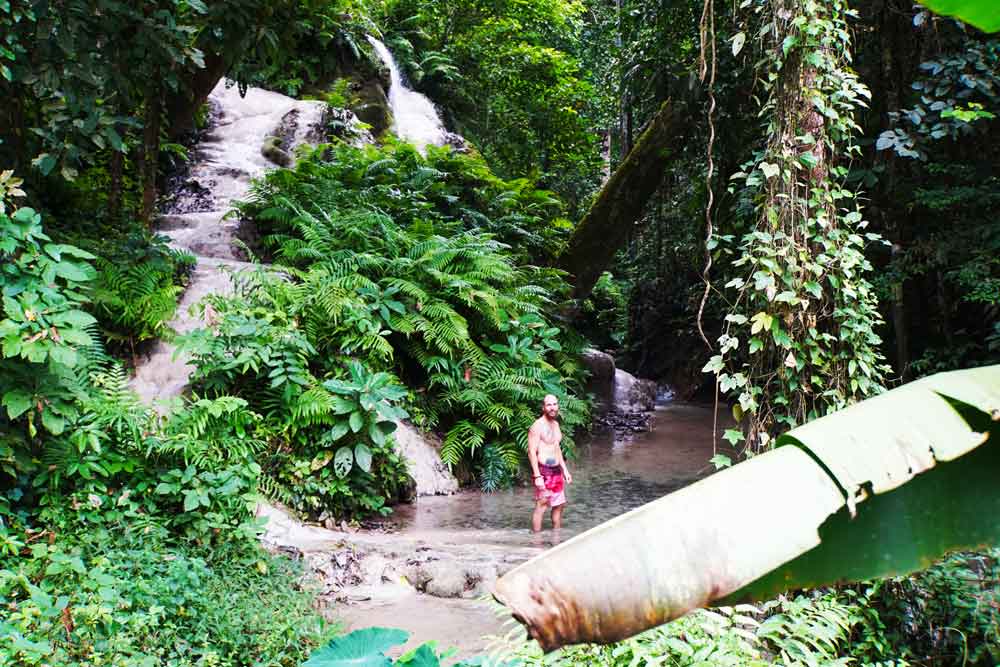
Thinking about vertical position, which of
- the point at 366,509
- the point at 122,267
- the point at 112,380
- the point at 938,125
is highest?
the point at 938,125

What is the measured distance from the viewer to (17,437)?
4609 millimetres

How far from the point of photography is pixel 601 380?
528 inches

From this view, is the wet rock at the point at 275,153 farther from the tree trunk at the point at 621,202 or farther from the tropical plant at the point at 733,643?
the tropical plant at the point at 733,643

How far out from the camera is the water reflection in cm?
667

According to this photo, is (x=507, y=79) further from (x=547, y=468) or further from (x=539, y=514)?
(x=539, y=514)

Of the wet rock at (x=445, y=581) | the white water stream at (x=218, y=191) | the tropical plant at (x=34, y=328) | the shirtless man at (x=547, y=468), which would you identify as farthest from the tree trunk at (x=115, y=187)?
the wet rock at (x=445, y=581)

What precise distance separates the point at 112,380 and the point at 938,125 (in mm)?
6946

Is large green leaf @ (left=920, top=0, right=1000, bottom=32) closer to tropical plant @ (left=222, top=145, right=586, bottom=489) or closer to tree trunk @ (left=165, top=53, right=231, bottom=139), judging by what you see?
tropical plant @ (left=222, top=145, right=586, bottom=489)

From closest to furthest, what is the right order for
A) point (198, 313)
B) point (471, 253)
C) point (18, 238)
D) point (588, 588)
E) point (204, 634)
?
point (588, 588) → point (204, 634) → point (18, 238) → point (198, 313) → point (471, 253)

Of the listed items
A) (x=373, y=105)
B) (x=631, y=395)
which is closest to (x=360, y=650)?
(x=631, y=395)

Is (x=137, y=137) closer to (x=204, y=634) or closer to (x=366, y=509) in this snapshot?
(x=366, y=509)

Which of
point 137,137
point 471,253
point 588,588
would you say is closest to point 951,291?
point 471,253

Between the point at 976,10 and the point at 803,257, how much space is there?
3.25 meters

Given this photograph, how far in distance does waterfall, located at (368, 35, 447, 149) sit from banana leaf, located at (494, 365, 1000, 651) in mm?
15119
